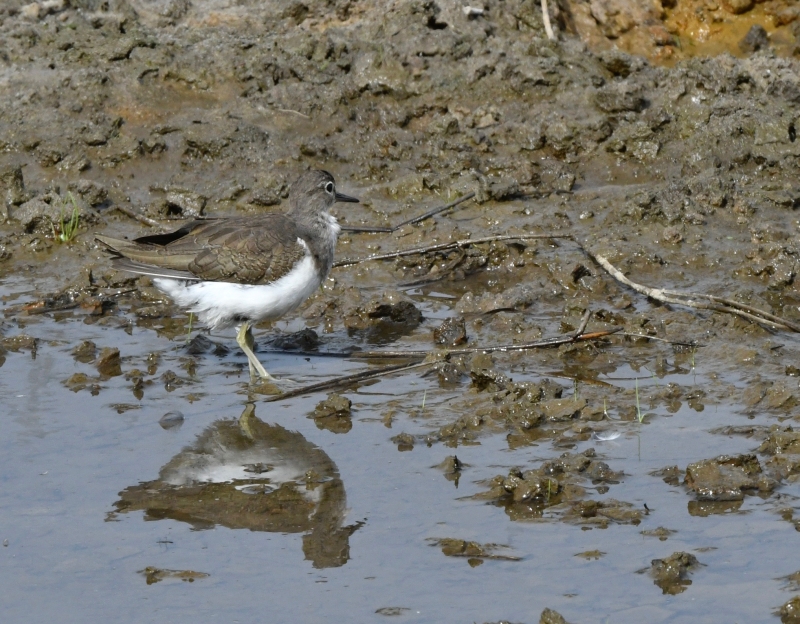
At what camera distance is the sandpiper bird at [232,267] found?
8180 mm

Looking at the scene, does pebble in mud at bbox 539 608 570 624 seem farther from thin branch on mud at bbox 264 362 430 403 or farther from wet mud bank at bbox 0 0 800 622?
thin branch on mud at bbox 264 362 430 403

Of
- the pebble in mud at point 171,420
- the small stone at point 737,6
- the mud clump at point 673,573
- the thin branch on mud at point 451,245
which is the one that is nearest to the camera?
the mud clump at point 673,573

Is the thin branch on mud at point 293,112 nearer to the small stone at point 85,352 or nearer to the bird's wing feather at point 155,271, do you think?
the bird's wing feather at point 155,271

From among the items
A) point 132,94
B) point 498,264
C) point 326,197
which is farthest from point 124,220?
point 498,264

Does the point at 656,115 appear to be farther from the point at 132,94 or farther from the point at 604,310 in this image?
the point at 132,94

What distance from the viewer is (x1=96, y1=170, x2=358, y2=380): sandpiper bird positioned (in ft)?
26.8

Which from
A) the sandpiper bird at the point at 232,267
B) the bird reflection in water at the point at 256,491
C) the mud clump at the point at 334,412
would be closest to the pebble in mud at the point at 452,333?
the sandpiper bird at the point at 232,267

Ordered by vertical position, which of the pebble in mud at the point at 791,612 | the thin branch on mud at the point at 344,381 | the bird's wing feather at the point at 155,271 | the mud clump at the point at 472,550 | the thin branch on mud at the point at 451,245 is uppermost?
the bird's wing feather at the point at 155,271

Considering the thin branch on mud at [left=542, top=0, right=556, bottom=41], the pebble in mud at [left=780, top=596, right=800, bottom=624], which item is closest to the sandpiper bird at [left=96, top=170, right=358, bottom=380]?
the pebble in mud at [left=780, top=596, right=800, bottom=624]

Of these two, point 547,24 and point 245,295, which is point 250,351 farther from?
point 547,24

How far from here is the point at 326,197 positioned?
895cm

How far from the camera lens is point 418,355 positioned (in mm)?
8211

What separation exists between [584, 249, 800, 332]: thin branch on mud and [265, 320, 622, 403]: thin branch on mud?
581 mm

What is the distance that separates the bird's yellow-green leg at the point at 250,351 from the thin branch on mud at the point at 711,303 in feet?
9.85
